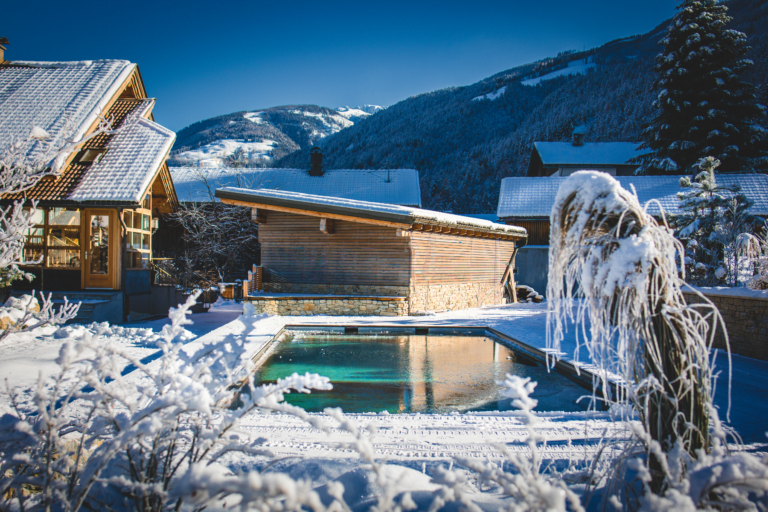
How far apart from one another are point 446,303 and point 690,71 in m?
19.9

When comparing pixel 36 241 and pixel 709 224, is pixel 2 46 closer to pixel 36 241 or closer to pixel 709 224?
pixel 36 241

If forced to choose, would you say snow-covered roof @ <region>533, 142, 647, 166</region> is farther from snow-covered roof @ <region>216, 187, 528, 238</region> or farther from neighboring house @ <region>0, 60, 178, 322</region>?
neighboring house @ <region>0, 60, 178, 322</region>

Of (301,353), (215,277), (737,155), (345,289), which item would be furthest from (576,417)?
(737,155)

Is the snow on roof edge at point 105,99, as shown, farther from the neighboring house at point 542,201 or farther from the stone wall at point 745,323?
the neighboring house at point 542,201

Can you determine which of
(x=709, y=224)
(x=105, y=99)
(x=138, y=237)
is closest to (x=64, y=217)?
(x=138, y=237)

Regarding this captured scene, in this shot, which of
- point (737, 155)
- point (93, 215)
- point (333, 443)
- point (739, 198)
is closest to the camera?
point (333, 443)

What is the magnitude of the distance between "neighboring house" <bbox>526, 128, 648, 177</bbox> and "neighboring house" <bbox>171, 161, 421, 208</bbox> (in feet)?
32.8

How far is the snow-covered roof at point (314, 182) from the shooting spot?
21.4 m

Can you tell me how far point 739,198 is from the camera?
11.2 meters

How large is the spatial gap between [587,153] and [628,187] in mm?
9738

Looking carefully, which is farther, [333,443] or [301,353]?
[301,353]

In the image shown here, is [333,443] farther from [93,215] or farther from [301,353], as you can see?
[93,215]

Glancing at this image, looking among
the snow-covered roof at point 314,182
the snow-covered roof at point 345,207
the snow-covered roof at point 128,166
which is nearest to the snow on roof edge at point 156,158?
the snow-covered roof at point 128,166

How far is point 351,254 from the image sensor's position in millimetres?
11953
